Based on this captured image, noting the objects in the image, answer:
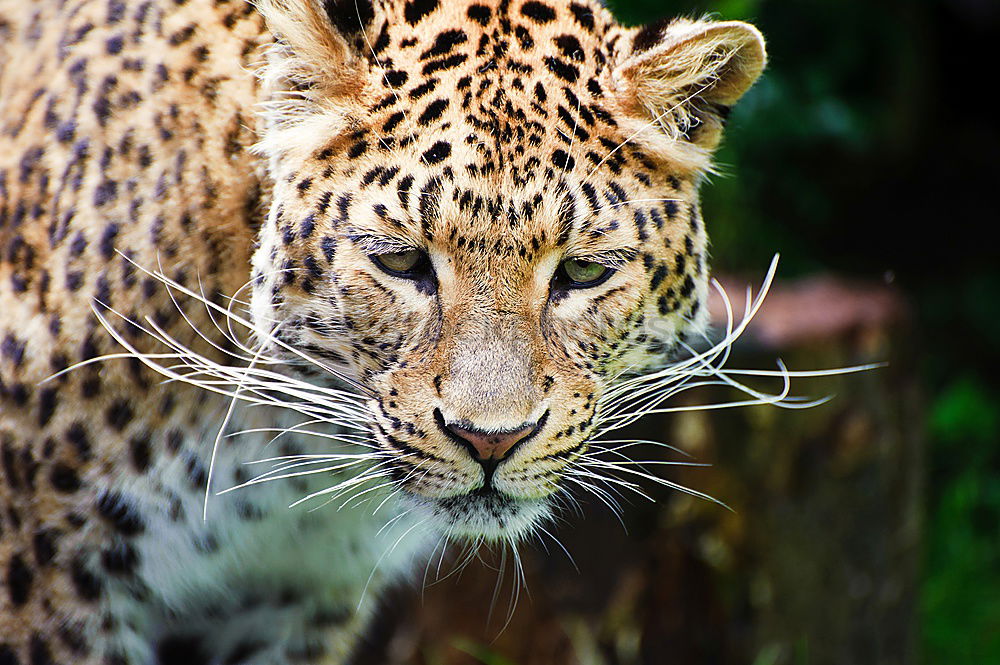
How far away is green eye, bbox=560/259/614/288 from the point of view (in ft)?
11.4

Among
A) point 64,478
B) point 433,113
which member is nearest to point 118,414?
point 64,478

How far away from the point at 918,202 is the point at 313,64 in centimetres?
893

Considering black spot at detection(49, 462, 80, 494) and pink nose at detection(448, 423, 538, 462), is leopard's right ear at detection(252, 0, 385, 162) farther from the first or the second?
black spot at detection(49, 462, 80, 494)

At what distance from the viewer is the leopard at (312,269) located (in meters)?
3.35

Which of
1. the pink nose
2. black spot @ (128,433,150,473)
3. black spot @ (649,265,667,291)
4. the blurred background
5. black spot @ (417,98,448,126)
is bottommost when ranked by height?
the blurred background

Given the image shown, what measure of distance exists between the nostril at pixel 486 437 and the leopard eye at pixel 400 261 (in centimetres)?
41

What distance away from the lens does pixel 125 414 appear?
391 centimetres

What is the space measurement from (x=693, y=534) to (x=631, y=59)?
12.4 ft

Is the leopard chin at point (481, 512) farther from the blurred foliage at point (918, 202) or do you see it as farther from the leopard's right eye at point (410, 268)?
the blurred foliage at point (918, 202)

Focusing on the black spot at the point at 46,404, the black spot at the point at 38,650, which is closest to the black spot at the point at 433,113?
the black spot at the point at 46,404

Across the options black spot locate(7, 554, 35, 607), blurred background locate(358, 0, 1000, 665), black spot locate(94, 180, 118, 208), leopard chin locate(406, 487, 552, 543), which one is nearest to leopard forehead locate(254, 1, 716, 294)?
black spot locate(94, 180, 118, 208)

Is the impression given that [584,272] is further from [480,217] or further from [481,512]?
[481,512]

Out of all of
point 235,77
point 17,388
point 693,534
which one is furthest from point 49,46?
point 693,534

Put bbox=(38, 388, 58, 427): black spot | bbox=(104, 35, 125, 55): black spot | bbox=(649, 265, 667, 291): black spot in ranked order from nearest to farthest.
Result: bbox=(649, 265, 667, 291): black spot, bbox=(38, 388, 58, 427): black spot, bbox=(104, 35, 125, 55): black spot
